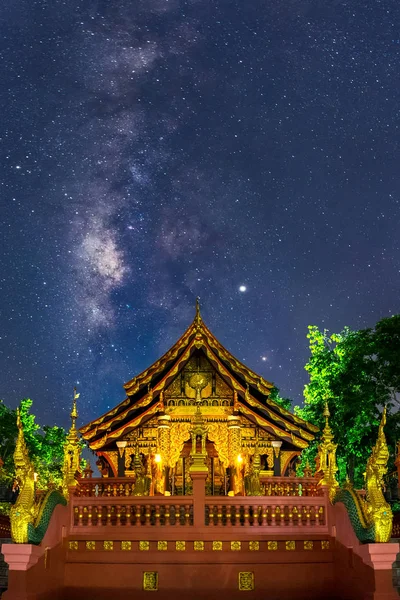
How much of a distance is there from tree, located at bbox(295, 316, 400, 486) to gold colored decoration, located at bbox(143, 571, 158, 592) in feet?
67.9

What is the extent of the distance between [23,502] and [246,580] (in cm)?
469

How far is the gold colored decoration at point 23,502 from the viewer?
40.2 ft

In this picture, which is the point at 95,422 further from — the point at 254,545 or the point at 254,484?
the point at 254,545

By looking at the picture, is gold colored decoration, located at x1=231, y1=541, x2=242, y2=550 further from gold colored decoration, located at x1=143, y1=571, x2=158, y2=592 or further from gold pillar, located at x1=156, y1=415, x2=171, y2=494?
gold pillar, located at x1=156, y1=415, x2=171, y2=494

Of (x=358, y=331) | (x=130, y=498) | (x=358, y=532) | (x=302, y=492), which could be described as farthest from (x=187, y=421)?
(x=358, y=331)

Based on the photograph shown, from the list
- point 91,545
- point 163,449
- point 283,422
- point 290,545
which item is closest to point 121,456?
point 163,449

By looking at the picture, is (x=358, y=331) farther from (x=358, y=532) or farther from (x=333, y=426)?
(x=358, y=532)

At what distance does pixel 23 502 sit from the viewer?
41.8ft

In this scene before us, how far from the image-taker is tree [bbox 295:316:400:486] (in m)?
33.2

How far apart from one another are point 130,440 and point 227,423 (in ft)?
11.6

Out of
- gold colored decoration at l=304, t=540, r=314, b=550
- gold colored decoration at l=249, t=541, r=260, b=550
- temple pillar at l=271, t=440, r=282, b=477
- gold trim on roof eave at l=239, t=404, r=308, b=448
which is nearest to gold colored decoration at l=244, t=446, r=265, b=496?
gold colored decoration at l=304, t=540, r=314, b=550

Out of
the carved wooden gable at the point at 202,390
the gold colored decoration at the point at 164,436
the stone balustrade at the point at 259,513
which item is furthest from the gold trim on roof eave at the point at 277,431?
the stone balustrade at the point at 259,513

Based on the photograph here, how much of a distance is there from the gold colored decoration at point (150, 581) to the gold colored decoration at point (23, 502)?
2621 mm

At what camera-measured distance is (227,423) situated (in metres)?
23.8
